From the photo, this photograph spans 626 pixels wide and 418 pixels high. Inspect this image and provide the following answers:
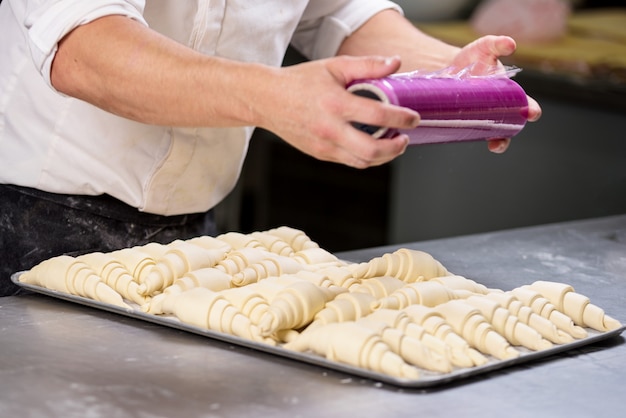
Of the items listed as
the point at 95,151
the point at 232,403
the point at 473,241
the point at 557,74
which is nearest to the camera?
the point at 232,403

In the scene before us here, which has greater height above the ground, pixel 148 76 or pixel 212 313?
pixel 148 76

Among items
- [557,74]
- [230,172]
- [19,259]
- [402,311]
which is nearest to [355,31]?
[230,172]

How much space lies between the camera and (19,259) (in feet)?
6.03

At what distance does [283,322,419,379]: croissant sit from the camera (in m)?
1.20

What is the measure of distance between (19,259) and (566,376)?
101 centimetres

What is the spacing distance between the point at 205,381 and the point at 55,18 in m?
0.57

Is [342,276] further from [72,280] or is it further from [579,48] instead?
[579,48]

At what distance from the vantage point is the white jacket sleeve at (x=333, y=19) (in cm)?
217

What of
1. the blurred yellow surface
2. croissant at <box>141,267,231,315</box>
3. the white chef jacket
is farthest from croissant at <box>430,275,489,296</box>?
the blurred yellow surface

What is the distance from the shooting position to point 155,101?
55.0 inches

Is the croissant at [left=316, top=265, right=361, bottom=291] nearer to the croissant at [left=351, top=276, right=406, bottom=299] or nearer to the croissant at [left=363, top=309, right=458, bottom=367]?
the croissant at [left=351, top=276, right=406, bottom=299]

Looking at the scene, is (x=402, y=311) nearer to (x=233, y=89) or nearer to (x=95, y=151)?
(x=233, y=89)

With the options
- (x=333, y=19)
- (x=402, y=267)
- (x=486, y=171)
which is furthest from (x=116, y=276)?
(x=486, y=171)

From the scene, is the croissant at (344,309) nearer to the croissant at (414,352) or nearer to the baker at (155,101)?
the croissant at (414,352)
